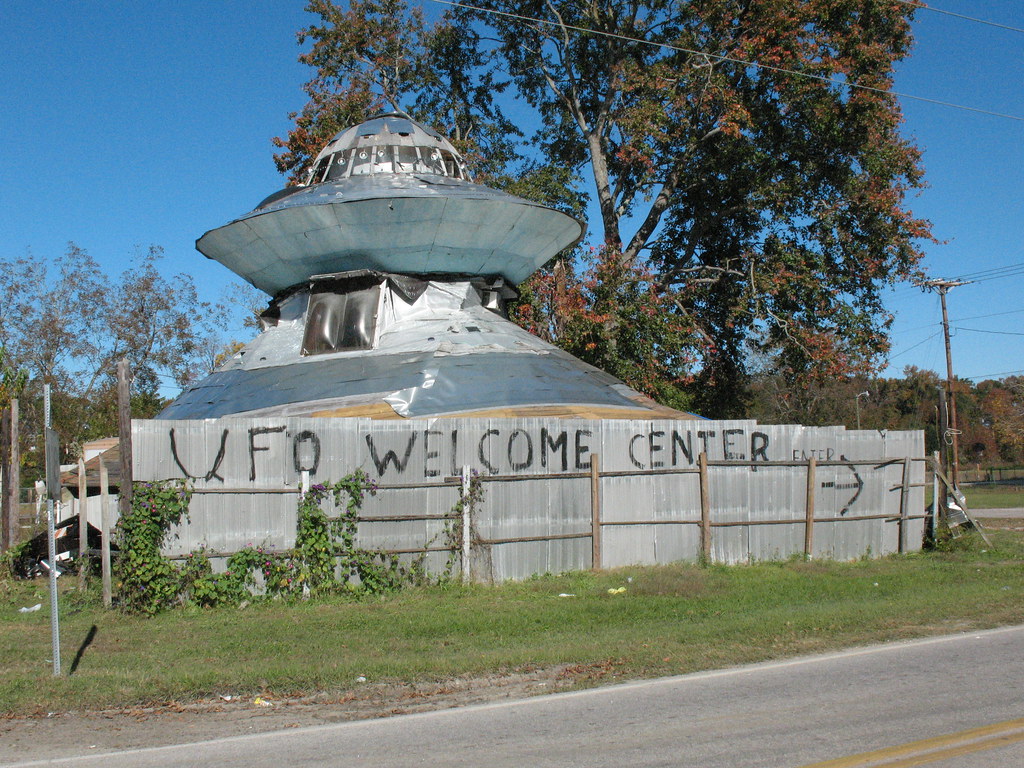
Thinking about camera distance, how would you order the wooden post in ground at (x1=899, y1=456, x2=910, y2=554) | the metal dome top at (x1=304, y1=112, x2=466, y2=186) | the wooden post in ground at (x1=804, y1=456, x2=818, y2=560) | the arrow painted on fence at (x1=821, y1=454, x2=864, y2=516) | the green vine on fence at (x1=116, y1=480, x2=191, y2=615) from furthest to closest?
the metal dome top at (x1=304, y1=112, x2=466, y2=186)
the wooden post in ground at (x1=899, y1=456, x2=910, y2=554)
the arrow painted on fence at (x1=821, y1=454, x2=864, y2=516)
the wooden post in ground at (x1=804, y1=456, x2=818, y2=560)
the green vine on fence at (x1=116, y1=480, x2=191, y2=615)

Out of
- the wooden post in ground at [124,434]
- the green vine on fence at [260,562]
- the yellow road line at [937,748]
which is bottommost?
the yellow road line at [937,748]

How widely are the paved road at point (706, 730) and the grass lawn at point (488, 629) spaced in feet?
3.15

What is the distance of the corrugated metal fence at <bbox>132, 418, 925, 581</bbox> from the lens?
37.6ft

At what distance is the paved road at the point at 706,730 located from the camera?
548cm

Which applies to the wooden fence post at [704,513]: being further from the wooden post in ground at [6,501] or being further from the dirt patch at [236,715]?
the wooden post in ground at [6,501]

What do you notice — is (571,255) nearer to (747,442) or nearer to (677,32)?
(677,32)

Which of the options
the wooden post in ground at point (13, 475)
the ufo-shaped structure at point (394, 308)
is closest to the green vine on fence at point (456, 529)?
the ufo-shaped structure at point (394, 308)

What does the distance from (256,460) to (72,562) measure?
15.9 feet

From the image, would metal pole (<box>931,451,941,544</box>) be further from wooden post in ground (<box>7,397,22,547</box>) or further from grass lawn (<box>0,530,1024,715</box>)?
wooden post in ground (<box>7,397,22,547</box>)

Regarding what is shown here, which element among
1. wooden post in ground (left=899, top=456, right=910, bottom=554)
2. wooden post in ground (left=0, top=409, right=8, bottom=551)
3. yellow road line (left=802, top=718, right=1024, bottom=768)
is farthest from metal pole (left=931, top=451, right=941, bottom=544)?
wooden post in ground (left=0, top=409, right=8, bottom=551)

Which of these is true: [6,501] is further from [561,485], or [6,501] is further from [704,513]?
[704,513]

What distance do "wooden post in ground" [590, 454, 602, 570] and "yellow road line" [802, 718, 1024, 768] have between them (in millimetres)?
7416

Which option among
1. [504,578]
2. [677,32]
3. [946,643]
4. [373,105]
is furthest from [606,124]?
[946,643]

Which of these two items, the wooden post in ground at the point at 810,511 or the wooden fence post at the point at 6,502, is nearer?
the wooden fence post at the point at 6,502
